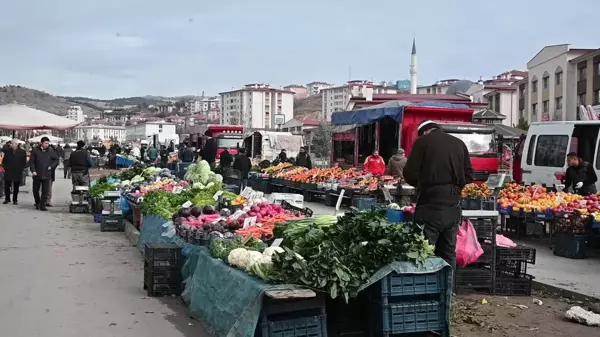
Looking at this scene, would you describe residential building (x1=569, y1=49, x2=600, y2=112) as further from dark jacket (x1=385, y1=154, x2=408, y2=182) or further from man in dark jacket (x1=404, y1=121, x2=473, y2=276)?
man in dark jacket (x1=404, y1=121, x2=473, y2=276)

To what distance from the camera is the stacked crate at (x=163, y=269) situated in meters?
8.11

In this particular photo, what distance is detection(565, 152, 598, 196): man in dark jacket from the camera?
43.7 feet

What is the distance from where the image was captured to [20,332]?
6.53m

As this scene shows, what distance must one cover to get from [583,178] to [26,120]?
53.7 feet

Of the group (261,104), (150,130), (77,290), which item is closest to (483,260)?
(77,290)

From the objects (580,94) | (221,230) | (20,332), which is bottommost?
(20,332)

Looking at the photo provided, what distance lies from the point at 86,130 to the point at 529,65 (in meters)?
108

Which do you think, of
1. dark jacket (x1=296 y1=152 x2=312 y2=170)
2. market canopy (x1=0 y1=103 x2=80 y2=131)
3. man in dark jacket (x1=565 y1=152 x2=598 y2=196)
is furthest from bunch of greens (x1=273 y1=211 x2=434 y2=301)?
dark jacket (x1=296 y1=152 x2=312 y2=170)

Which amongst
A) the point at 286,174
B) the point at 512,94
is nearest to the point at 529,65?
the point at 512,94

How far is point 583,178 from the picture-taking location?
1335 cm

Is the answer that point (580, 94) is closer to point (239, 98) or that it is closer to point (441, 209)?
point (441, 209)

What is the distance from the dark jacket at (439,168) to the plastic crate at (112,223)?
957cm

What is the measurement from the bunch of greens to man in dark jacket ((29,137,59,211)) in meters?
13.5

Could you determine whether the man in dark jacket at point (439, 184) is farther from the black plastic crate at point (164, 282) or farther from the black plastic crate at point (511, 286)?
the black plastic crate at point (164, 282)
